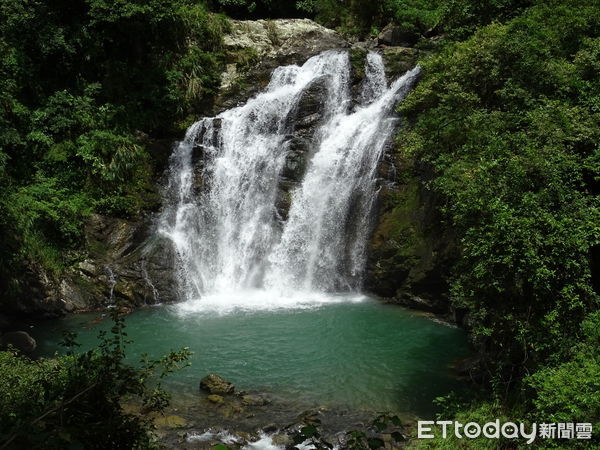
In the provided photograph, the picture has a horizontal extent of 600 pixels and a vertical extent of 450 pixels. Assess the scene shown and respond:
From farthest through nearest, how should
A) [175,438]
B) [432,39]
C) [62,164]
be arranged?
[432,39]
[62,164]
[175,438]

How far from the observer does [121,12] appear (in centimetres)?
1936

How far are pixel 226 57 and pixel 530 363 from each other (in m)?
20.6

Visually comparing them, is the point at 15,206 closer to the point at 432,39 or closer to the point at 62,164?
the point at 62,164

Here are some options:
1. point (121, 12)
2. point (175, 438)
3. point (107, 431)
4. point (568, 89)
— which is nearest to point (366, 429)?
point (175, 438)

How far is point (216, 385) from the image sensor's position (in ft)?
32.3

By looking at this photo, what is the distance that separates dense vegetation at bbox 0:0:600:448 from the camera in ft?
23.2

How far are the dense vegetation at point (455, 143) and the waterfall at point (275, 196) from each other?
181 cm

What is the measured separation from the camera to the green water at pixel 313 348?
9.95 m

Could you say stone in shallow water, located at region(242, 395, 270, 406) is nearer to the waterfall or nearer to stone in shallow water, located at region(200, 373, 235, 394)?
stone in shallow water, located at region(200, 373, 235, 394)

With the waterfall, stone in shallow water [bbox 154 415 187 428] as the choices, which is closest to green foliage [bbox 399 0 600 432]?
stone in shallow water [bbox 154 415 187 428]

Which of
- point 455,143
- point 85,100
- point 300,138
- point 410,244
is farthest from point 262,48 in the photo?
point 455,143

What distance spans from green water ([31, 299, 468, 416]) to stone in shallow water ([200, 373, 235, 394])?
27 centimetres

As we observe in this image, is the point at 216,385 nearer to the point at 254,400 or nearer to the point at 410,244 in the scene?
the point at 254,400

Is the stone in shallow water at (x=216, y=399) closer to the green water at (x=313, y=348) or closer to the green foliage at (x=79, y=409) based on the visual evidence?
the green water at (x=313, y=348)
